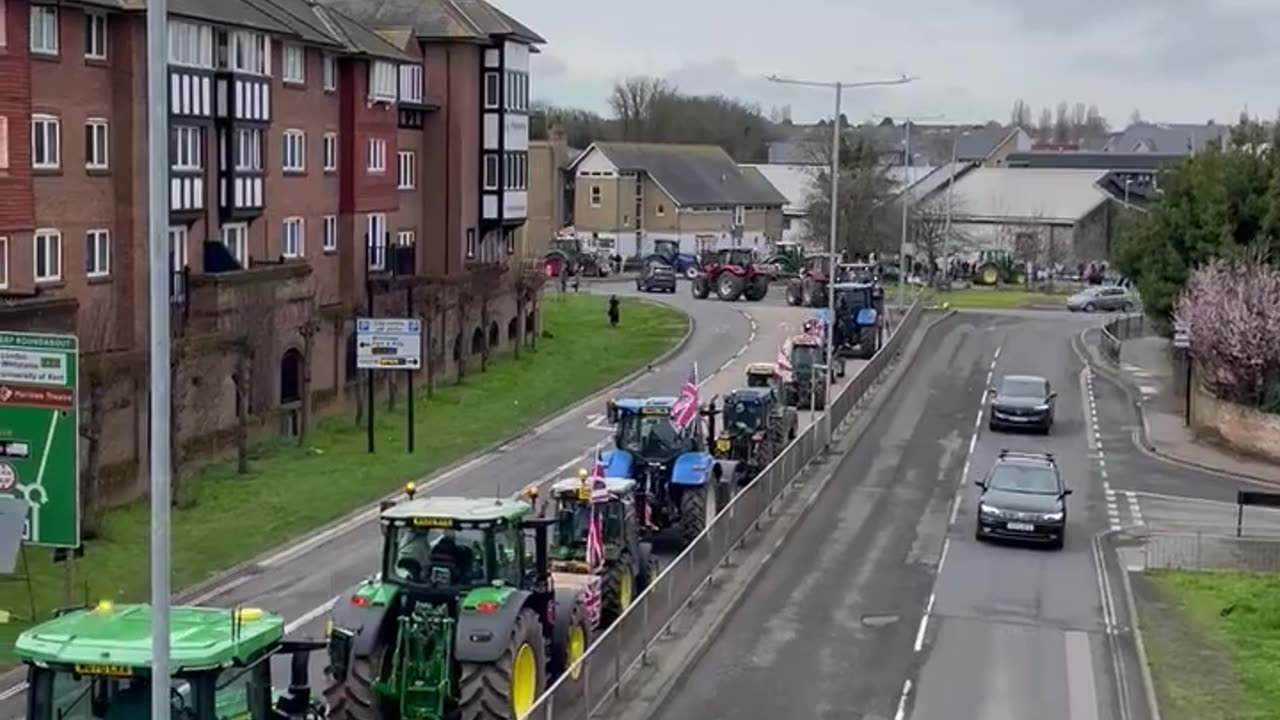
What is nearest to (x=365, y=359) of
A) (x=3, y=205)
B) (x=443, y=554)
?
(x=3, y=205)

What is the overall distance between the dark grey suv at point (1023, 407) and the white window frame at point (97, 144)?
23928 mm

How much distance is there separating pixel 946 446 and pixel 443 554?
28439 mm

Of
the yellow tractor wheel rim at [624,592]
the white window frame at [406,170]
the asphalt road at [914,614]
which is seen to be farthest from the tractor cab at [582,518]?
the white window frame at [406,170]

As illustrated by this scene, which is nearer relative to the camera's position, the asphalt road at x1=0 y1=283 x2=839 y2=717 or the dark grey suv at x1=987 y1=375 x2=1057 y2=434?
the asphalt road at x1=0 y1=283 x2=839 y2=717

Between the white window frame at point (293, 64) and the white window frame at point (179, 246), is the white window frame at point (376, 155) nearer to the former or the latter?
the white window frame at point (293, 64)

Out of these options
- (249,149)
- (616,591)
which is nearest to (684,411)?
(616,591)

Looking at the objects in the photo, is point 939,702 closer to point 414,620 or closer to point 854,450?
point 414,620

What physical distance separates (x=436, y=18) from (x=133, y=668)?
4810cm

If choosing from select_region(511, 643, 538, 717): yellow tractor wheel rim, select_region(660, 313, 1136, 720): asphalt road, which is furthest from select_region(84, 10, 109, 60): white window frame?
select_region(511, 643, 538, 717): yellow tractor wheel rim

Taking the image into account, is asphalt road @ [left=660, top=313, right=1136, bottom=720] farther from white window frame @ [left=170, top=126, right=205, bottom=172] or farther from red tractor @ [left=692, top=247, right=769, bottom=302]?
red tractor @ [left=692, top=247, right=769, bottom=302]

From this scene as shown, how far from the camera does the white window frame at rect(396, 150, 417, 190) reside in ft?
190

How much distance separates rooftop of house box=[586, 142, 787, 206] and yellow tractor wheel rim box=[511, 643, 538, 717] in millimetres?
93725

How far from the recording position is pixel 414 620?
17.5m

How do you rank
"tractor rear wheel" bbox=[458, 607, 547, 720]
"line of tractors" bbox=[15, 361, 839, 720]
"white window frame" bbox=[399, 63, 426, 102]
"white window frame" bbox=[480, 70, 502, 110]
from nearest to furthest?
"line of tractors" bbox=[15, 361, 839, 720], "tractor rear wheel" bbox=[458, 607, 547, 720], "white window frame" bbox=[399, 63, 426, 102], "white window frame" bbox=[480, 70, 502, 110]
